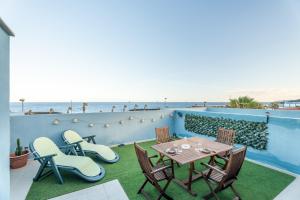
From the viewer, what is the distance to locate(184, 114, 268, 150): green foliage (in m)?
4.44

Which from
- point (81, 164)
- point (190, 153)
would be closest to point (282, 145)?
point (190, 153)

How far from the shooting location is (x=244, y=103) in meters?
10.4

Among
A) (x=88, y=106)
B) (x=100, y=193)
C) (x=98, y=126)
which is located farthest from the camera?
(x=88, y=106)

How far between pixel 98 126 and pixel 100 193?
3026 millimetres

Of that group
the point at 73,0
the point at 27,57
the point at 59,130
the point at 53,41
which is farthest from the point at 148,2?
the point at 59,130

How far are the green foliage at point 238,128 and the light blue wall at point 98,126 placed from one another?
1.43 meters

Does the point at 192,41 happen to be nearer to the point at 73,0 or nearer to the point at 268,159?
the point at 73,0

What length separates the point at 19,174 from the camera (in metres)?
3.78

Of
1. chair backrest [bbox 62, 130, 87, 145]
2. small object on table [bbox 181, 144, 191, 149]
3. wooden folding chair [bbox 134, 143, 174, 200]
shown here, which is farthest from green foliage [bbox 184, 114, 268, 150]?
chair backrest [bbox 62, 130, 87, 145]

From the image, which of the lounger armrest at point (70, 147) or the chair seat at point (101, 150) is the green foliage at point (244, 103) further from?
the lounger armrest at point (70, 147)

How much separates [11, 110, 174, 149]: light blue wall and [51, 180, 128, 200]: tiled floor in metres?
2.62

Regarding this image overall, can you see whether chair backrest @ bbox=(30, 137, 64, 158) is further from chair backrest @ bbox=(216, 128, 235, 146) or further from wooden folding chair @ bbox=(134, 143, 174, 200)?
chair backrest @ bbox=(216, 128, 235, 146)

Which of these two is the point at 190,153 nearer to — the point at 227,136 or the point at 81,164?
the point at 227,136

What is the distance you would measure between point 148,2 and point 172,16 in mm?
1463
